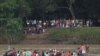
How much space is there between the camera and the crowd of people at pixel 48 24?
201ft

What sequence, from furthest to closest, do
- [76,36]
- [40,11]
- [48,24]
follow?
[40,11], [48,24], [76,36]

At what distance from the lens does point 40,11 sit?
210ft

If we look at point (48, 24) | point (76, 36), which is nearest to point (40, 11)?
point (48, 24)

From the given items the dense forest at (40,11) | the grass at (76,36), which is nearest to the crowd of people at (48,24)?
the dense forest at (40,11)

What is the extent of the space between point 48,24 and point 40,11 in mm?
1709

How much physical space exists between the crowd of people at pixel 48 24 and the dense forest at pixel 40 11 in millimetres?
787

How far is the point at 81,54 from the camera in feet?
153

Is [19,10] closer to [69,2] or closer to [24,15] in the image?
[24,15]

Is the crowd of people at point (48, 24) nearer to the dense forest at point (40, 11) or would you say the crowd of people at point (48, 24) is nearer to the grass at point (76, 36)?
the dense forest at point (40, 11)

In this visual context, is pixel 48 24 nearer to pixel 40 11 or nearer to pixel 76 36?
pixel 40 11

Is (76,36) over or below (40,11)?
below

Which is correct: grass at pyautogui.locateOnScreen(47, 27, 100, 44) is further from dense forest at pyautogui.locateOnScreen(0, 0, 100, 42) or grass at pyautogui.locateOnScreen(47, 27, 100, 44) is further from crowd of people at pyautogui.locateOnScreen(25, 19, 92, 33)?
dense forest at pyautogui.locateOnScreen(0, 0, 100, 42)

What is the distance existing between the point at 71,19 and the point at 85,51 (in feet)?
58.0

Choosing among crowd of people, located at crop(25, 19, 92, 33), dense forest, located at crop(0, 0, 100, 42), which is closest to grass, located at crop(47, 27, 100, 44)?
crowd of people, located at crop(25, 19, 92, 33)
